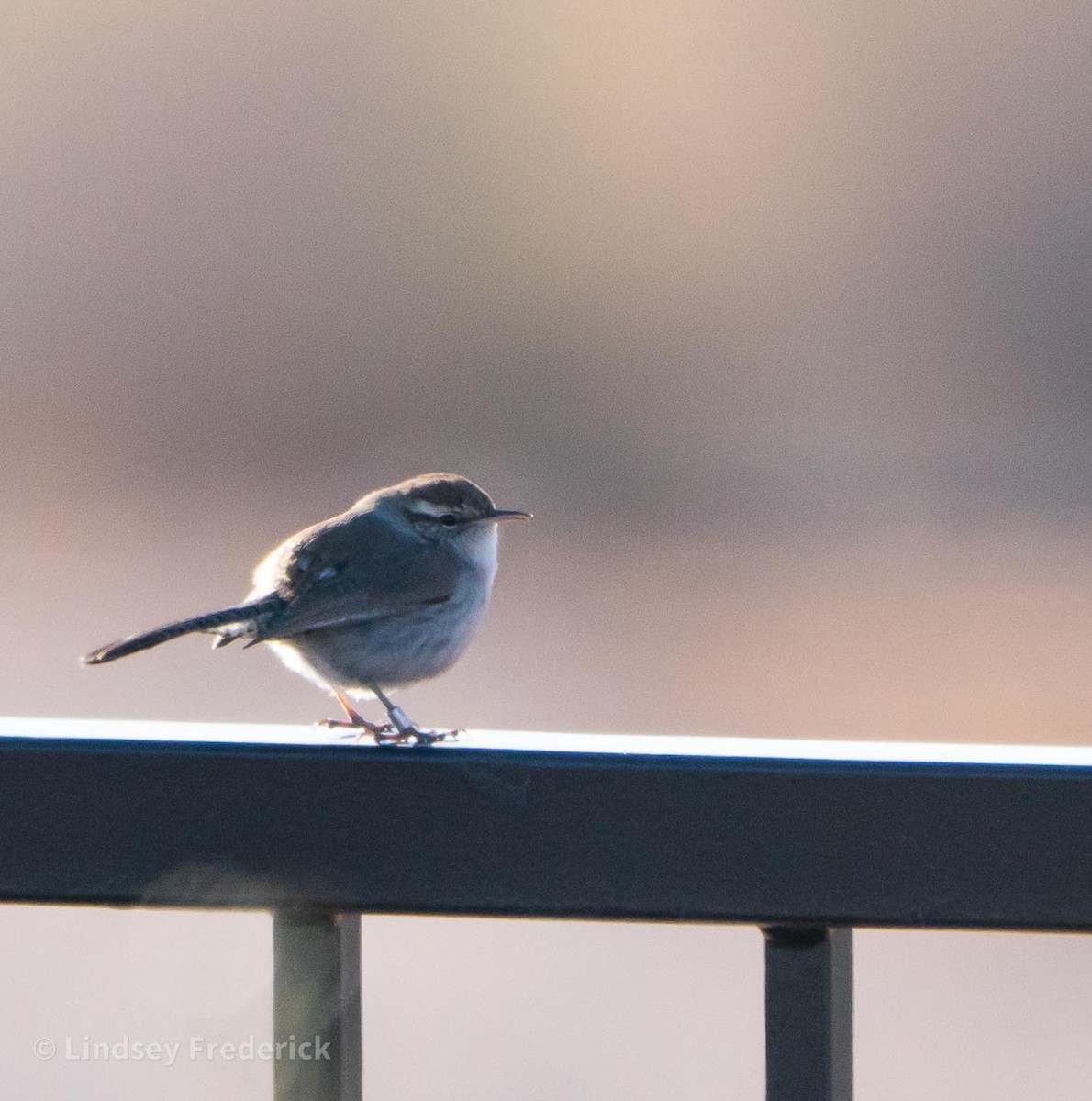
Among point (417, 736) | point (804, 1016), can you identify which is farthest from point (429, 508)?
point (804, 1016)

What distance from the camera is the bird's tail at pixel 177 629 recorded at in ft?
8.88

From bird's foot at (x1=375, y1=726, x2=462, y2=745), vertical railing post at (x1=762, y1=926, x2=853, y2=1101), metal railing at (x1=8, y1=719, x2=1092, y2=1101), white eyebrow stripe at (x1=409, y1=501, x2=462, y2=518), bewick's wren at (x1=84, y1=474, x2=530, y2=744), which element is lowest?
vertical railing post at (x1=762, y1=926, x2=853, y2=1101)

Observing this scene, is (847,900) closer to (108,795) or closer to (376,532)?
(108,795)

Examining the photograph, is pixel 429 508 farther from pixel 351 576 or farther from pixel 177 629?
pixel 177 629

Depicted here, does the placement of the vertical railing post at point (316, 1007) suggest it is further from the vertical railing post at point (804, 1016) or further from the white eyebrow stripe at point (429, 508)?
the white eyebrow stripe at point (429, 508)

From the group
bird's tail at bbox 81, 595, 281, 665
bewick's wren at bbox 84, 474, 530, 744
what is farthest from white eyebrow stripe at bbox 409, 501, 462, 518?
bird's tail at bbox 81, 595, 281, 665

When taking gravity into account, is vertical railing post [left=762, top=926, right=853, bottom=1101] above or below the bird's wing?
below

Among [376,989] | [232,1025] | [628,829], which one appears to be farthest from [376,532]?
[376,989]

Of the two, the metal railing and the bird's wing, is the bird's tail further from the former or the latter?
the metal railing

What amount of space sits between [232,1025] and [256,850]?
39cm

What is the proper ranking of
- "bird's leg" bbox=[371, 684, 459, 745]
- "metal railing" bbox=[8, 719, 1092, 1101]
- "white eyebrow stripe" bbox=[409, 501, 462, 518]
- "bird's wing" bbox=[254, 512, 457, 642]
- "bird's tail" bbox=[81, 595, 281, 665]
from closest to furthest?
"metal railing" bbox=[8, 719, 1092, 1101] < "bird's leg" bbox=[371, 684, 459, 745] < "bird's tail" bbox=[81, 595, 281, 665] < "bird's wing" bbox=[254, 512, 457, 642] < "white eyebrow stripe" bbox=[409, 501, 462, 518]

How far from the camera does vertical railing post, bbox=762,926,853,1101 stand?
5.68ft

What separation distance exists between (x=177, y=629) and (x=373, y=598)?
3.89ft

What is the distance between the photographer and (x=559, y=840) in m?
1.80
